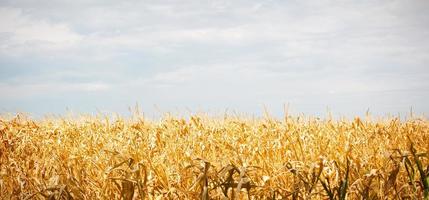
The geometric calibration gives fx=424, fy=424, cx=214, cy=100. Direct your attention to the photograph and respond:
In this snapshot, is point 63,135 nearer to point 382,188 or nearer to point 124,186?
point 124,186

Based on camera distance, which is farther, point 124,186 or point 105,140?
point 105,140

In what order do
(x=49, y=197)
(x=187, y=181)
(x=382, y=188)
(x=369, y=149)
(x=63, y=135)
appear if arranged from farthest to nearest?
1. (x=63, y=135)
2. (x=369, y=149)
3. (x=187, y=181)
4. (x=382, y=188)
5. (x=49, y=197)

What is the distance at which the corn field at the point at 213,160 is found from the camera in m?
2.95

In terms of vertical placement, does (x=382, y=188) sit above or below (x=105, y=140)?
below

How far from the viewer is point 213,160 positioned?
13.8 feet

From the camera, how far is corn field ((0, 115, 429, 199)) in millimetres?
2947

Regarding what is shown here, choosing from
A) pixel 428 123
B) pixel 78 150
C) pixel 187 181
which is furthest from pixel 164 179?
pixel 428 123

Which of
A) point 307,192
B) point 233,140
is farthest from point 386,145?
point 307,192

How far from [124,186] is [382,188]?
6.49 ft

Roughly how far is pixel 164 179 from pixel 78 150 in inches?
108

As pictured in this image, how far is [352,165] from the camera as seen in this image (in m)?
3.64

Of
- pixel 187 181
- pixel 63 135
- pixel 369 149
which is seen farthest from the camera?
pixel 63 135

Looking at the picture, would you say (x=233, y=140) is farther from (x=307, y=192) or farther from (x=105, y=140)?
(x=307, y=192)

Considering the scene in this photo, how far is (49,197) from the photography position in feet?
8.83
